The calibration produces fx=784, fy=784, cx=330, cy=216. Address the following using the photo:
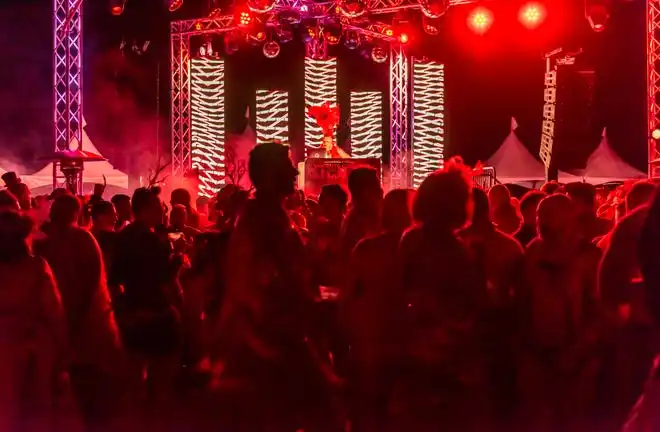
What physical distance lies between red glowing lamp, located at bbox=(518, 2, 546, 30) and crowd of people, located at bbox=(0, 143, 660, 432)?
8.32 metres

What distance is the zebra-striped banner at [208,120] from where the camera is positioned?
63.7ft

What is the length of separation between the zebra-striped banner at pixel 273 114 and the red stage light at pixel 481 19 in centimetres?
877

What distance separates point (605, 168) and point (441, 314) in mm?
16326

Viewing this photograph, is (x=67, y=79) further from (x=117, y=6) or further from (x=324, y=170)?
(x=324, y=170)

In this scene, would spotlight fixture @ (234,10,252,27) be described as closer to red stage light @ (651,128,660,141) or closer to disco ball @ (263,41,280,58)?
disco ball @ (263,41,280,58)

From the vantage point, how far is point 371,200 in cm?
460

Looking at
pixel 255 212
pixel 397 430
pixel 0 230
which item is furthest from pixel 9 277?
pixel 397 430

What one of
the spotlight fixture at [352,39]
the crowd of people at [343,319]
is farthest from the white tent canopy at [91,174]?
the crowd of people at [343,319]

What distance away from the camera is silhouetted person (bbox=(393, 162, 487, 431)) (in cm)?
298

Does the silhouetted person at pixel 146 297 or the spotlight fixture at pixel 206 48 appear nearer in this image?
the silhouetted person at pixel 146 297

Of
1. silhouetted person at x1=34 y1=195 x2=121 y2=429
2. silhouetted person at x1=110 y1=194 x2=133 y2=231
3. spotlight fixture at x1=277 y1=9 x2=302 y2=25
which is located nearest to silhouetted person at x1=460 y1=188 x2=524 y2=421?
silhouetted person at x1=34 y1=195 x2=121 y2=429

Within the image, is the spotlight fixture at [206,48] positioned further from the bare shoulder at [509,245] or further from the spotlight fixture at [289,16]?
the bare shoulder at [509,245]

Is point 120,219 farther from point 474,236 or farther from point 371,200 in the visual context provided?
point 474,236

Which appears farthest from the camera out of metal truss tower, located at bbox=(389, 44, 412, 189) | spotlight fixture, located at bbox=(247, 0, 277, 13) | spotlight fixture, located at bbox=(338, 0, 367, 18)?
metal truss tower, located at bbox=(389, 44, 412, 189)
